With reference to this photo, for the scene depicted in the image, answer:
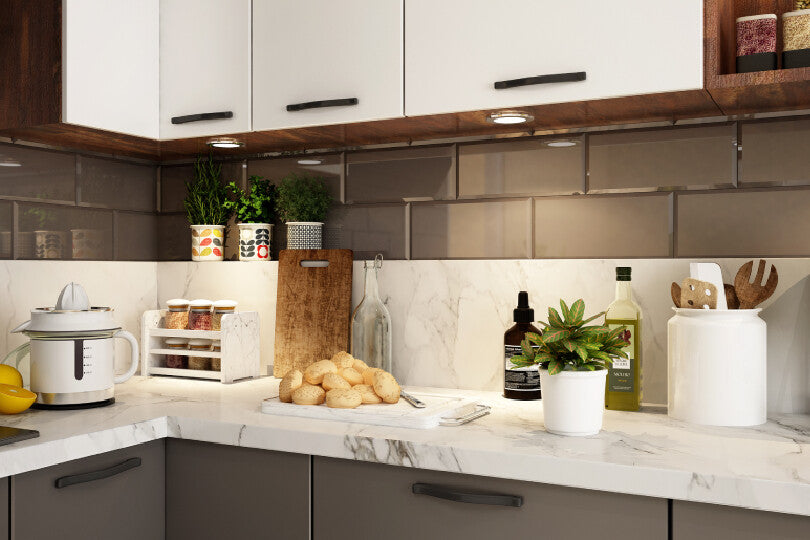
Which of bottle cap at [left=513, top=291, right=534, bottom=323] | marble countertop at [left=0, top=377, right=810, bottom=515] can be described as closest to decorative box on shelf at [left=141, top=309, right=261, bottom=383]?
marble countertop at [left=0, top=377, right=810, bottom=515]

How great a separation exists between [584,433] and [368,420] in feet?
1.49

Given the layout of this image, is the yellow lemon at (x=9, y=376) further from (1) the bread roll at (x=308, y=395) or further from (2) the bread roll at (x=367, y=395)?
(2) the bread roll at (x=367, y=395)

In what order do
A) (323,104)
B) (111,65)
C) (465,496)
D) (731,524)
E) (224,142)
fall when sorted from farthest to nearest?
(224,142)
(111,65)
(323,104)
(465,496)
(731,524)

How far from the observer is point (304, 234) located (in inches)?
86.5

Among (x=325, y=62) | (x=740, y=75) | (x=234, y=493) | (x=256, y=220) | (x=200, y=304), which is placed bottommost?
(x=234, y=493)

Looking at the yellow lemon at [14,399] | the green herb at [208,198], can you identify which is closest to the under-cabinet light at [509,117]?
the green herb at [208,198]

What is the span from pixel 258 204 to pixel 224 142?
0.75 feet

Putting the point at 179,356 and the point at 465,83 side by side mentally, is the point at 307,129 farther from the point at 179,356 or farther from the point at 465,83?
the point at 179,356

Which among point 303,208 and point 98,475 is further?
point 303,208

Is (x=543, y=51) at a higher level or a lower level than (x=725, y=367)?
higher

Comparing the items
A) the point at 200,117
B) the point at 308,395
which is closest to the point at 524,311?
the point at 308,395

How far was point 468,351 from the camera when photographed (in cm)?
204

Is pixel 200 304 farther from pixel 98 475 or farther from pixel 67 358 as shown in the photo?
pixel 98 475

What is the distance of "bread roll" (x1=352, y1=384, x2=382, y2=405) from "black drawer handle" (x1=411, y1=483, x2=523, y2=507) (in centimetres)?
34
